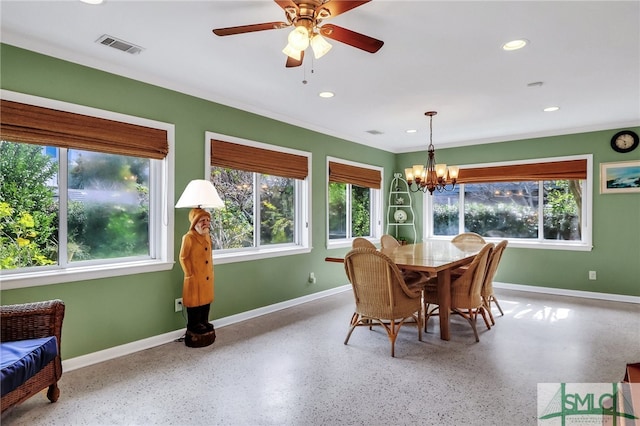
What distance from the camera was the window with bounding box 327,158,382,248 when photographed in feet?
18.1

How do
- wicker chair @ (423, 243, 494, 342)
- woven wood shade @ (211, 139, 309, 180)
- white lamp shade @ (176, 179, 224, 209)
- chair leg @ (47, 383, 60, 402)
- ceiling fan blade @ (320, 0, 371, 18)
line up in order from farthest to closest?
woven wood shade @ (211, 139, 309, 180) → wicker chair @ (423, 243, 494, 342) → white lamp shade @ (176, 179, 224, 209) → chair leg @ (47, 383, 60, 402) → ceiling fan blade @ (320, 0, 371, 18)

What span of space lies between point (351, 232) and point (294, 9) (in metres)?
4.57

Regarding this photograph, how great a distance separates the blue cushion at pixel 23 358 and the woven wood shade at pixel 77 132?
139 centimetres

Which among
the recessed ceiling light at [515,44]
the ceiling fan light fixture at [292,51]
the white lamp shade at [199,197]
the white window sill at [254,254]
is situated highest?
the recessed ceiling light at [515,44]

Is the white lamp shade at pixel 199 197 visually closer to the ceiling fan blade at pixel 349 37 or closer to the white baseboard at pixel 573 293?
the ceiling fan blade at pixel 349 37

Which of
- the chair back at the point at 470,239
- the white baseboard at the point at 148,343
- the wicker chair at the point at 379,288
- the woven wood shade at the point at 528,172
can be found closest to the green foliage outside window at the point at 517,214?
the woven wood shade at the point at 528,172

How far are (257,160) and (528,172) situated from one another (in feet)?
13.5

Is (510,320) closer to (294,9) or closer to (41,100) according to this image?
(294,9)

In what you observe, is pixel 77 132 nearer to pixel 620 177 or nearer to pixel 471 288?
pixel 471 288

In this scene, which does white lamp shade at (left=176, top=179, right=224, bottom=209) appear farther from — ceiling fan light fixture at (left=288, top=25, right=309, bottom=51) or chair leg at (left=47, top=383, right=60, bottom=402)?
ceiling fan light fixture at (left=288, top=25, right=309, bottom=51)

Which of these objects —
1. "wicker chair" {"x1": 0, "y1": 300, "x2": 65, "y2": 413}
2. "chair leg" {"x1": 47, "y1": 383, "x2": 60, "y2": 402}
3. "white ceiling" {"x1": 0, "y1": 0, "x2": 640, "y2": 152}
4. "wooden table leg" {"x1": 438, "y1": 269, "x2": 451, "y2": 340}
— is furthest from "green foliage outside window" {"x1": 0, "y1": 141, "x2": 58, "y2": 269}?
"wooden table leg" {"x1": 438, "y1": 269, "x2": 451, "y2": 340}

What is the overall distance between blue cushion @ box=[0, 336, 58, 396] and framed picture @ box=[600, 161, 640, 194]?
6.26m

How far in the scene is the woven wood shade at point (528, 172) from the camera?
17.1 feet

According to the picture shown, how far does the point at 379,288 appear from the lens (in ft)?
10.3
